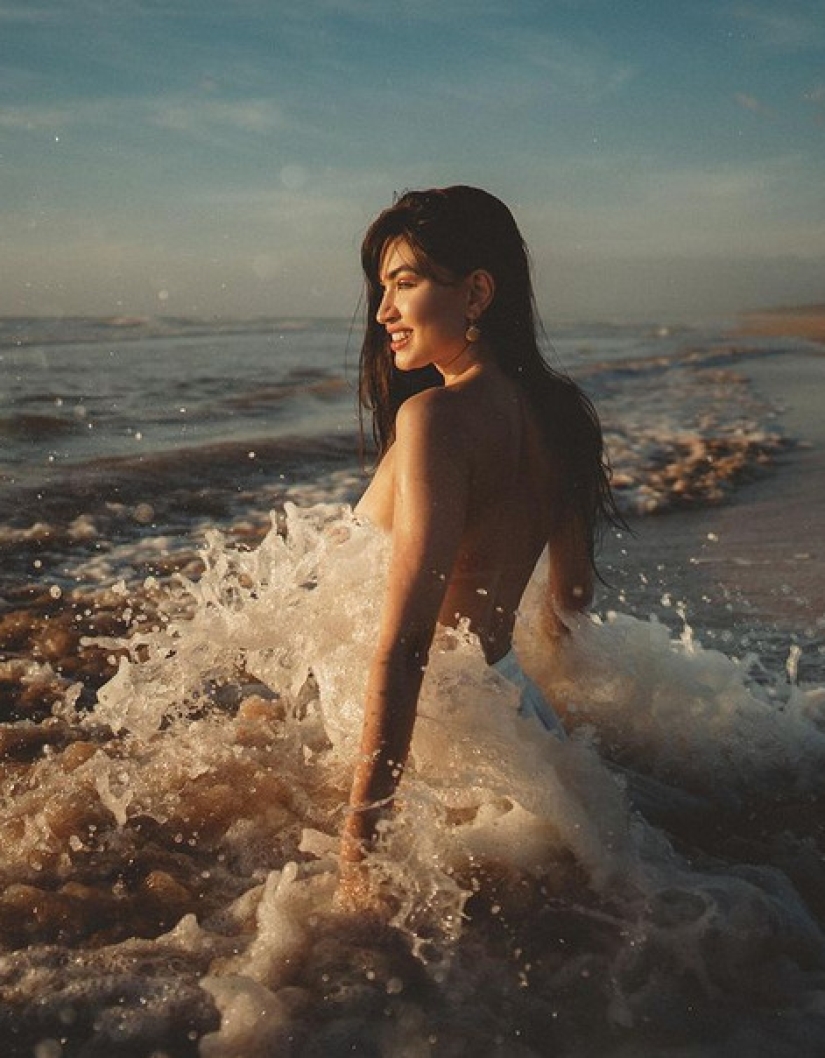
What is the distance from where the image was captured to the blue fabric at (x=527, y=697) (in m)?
3.13

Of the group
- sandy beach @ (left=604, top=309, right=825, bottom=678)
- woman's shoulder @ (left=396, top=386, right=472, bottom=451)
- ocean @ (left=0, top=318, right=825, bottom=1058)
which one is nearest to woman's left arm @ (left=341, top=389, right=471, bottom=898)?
woman's shoulder @ (left=396, top=386, right=472, bottom=451)

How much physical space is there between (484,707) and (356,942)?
2.36 ft

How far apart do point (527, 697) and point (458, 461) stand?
35.2 inches

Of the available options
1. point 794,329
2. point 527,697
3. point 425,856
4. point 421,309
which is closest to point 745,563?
point 527,697

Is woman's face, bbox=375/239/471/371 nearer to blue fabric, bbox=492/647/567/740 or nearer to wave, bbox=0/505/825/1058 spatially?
wave, bbox=0/505/825/1058

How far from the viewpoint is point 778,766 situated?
3820mm

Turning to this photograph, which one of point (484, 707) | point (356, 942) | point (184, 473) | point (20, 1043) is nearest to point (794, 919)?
point (484, 707)

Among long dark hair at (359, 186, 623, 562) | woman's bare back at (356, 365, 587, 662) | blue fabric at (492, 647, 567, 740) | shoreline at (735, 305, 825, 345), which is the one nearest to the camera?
woman's bare back at (356, 365, 587, 662)

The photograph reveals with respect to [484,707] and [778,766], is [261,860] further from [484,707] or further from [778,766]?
[778,766]

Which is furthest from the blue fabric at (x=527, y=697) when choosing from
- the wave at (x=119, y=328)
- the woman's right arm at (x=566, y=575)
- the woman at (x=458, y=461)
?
the wave at (x=119, y=328)

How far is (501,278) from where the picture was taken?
307 centimetres

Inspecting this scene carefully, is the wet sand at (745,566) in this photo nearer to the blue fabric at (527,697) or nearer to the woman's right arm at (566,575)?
the woman's right arm at (566,575)

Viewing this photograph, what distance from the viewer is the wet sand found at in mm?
5262

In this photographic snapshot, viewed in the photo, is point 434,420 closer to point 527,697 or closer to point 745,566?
point 527,697
